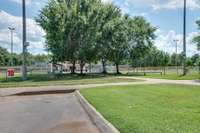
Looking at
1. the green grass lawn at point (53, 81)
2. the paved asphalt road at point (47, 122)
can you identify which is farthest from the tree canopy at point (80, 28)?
the paved asphalt road at point (47, 122)

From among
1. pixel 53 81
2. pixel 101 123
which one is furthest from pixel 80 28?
pixel 101 123

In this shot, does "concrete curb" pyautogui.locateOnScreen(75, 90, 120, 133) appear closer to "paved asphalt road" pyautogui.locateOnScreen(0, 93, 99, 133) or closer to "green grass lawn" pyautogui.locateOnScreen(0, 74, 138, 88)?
"paved asphalt road" pyautogui.locateOnScreen(0, 93, 99, 133)

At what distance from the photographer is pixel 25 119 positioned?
32.0 ft

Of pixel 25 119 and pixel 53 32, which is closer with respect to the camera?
pixel 25 119

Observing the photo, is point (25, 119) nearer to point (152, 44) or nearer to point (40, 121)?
point (40, 121)

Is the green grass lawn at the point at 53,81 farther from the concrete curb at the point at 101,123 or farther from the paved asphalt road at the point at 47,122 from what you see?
the concrete curb at the point at 101,123

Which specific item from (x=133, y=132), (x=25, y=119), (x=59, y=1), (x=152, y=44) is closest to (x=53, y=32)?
(x=59, y=1)

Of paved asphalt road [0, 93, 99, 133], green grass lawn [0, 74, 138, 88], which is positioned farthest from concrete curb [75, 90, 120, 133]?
green grass lawn [0, 74, 138, 88]

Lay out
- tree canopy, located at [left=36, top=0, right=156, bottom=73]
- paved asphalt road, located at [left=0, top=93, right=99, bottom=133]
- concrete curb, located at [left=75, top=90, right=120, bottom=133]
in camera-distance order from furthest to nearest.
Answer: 1. tree canopy, located at [left=36, top=0, right=156, bottom=73]
2. paved asphalt road, located at [left=0, top=93, right=99, bottom=133]
3. concrete curb, located at [left=75, top=90, right=120, bottom=133]

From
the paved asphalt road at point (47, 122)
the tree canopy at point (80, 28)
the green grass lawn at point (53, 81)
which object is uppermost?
the tree canopy at point (80, 28)

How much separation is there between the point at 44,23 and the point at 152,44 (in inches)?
785

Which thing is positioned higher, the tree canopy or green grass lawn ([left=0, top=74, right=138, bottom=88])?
the tree canopy

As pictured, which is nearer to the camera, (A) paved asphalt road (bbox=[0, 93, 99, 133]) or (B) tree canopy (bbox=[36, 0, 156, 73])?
(A) paved asphalt road (bbox=[0, 93, 99, 133])

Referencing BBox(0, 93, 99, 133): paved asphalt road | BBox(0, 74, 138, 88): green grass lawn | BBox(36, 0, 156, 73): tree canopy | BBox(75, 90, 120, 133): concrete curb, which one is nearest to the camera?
BBox(75, 90, 120, 133): concrete curb
